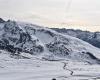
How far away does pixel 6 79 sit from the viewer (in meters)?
85.7

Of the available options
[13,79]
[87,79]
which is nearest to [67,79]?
[87,79]

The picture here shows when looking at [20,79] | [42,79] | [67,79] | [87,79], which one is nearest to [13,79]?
[20,79]

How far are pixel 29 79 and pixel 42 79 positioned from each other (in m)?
3.93

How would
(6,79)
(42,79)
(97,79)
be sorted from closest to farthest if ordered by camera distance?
(6,79) < (42,79) < (97,79)

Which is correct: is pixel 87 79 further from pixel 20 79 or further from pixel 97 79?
pixel 20 79

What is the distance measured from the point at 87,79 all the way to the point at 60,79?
35.9ft

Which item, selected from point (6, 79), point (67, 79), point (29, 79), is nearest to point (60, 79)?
point (67, 79)

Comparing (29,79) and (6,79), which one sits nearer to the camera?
(6,79)

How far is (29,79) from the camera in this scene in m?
92.1

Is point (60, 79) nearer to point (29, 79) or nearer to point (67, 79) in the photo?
point (67, 79)

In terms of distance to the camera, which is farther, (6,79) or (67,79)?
(67,79)

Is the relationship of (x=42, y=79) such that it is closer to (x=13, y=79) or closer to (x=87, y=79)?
(x=13, y=79)

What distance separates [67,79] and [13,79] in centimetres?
1669

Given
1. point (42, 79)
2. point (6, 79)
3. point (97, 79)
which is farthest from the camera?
point (97, 79)
